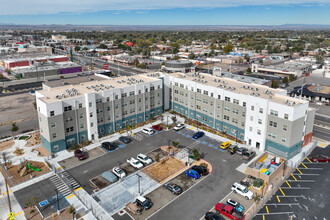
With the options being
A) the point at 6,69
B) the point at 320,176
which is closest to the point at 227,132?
the point at 320,176

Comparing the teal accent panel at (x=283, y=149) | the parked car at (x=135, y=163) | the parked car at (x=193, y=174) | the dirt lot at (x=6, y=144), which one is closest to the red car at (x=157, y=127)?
the parked car at (x=135, y=163)

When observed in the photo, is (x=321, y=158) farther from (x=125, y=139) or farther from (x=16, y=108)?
(x=16, y=108)

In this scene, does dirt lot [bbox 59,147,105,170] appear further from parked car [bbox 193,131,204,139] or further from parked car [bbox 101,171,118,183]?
parked car [bbox 193,131,204,139]

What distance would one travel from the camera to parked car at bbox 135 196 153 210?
123 ft

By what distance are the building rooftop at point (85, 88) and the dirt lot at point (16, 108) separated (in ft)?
63.6

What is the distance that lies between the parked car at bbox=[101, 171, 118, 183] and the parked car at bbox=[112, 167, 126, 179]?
760 mm

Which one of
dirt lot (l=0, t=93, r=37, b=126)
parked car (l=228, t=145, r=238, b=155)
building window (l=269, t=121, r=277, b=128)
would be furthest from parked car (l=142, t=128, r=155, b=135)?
dirt lot (l=0, t=93, r=37, b=126)

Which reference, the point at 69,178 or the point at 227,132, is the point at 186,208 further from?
the point at 227,132

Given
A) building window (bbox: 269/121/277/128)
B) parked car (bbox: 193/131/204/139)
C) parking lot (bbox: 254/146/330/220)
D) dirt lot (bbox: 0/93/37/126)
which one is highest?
building window (bbox: 269/121/277/128)

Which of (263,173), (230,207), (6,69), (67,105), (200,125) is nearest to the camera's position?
(230,207)

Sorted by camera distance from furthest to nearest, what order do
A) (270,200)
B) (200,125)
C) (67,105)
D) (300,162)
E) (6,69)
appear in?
(6,69) → (200,125) → (67,105) → (300,162) → (270,200)

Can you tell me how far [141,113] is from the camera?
70.1 meters

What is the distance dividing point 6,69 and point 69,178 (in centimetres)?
11935

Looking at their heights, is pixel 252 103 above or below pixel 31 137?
above
